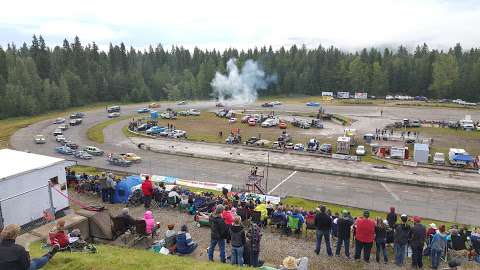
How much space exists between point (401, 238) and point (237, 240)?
19.1 ft

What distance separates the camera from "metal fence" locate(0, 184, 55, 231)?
16.7 meters

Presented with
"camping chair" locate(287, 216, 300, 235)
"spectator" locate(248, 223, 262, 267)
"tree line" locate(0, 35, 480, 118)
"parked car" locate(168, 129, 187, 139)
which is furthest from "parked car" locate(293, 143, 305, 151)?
"tree line" locate(0, 35, 480, 118)

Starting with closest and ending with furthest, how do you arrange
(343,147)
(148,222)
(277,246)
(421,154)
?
(148,222) < (277,246) < (421,154) < (343,147)

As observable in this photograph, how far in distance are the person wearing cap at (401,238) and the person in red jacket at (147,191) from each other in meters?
11.6

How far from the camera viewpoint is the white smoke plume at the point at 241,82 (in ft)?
436

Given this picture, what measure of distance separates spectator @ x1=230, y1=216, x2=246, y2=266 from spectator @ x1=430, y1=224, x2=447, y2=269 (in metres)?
6.77

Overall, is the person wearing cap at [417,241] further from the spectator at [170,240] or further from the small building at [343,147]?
the small building at [343,147]

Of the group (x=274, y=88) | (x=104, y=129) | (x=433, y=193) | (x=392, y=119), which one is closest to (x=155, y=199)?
(x=433, y=193)

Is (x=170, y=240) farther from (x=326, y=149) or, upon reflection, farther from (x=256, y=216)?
(x=326, y=149)

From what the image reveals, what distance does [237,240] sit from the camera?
12.1m

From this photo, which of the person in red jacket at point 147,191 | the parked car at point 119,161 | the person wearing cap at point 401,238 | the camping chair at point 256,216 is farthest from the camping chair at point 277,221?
the parked car at point 119,161

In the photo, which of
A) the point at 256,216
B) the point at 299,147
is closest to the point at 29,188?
the point at 256,216

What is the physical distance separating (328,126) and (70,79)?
258ft

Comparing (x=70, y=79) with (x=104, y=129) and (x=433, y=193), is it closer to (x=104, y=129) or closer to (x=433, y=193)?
(x=104, y=129)
